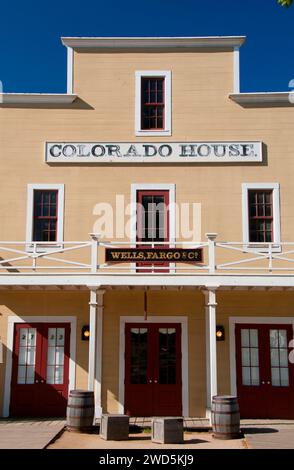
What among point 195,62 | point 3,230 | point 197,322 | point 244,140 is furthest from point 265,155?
point 3,230

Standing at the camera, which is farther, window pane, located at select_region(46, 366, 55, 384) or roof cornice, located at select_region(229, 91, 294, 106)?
roof cornice, located at select_region(229, 91, 294, 106)

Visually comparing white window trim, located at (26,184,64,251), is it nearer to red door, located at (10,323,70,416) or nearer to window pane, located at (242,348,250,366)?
red door, located at (10,323,70,416)

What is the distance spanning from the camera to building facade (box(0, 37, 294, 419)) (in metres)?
14.7

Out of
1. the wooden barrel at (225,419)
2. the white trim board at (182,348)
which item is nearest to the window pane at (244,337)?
the white trim board at (182,348)

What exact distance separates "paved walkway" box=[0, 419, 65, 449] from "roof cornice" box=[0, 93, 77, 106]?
27.6 ft

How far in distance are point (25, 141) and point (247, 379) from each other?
8681mm

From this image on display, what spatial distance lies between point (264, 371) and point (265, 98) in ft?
24.0

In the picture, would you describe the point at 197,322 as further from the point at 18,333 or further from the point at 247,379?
the point at 18,333

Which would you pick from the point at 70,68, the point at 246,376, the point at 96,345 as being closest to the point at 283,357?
the point at 246,376

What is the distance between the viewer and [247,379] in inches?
579

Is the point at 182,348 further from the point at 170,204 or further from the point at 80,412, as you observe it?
the point at 170,204

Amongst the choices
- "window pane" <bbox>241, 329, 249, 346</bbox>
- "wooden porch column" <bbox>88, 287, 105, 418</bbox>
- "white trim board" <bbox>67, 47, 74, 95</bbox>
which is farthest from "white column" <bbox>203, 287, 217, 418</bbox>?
"white trim board" <bbox>67, 47, 74, 95</bbox>

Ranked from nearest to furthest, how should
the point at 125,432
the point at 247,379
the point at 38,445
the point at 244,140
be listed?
the point at 38,445, the point at 125,432, the point at 247,379, the point at 244,140

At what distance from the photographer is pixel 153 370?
582 inches
